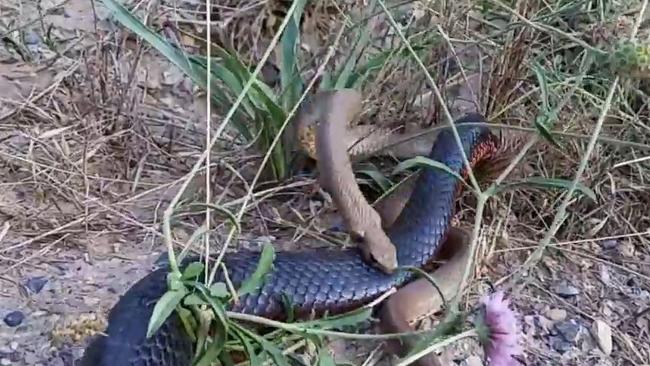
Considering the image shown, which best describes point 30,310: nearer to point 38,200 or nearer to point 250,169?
Result: point 38,200

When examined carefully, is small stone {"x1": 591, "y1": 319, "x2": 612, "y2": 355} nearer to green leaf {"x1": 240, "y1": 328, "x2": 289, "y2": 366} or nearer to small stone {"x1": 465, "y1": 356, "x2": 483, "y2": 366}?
small stone {"x1": 465, "y1": 356, "x2": 483, "y2": 366}

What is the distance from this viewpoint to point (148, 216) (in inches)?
84.8

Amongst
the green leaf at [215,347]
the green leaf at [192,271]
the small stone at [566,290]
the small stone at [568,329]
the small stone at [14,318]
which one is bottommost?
the small stone at [568,329]

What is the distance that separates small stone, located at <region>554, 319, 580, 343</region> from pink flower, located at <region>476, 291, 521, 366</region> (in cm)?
73

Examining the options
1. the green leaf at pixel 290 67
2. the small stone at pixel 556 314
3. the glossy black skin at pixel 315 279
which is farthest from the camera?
the green leaf at pixel 290 67

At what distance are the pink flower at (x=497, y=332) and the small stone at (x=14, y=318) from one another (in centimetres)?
87

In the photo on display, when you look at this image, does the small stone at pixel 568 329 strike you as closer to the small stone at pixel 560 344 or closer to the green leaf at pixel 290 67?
the small stone at pixel 560 344

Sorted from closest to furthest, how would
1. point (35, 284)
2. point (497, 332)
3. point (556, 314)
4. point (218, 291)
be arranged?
1. point (497, 332)
2. point (218, 291)
3. point (35, 284)
4. point (556, 314)

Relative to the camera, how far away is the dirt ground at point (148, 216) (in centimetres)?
191

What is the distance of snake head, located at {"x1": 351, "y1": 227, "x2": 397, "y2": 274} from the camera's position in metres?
1.89

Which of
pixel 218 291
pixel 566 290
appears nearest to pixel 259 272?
pixel 218 291

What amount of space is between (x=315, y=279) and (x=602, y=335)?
58 centimetres

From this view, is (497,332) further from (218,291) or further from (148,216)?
(148,216)

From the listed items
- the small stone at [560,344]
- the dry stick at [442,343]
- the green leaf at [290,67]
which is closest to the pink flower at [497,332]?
the dry stick at [442,343]
